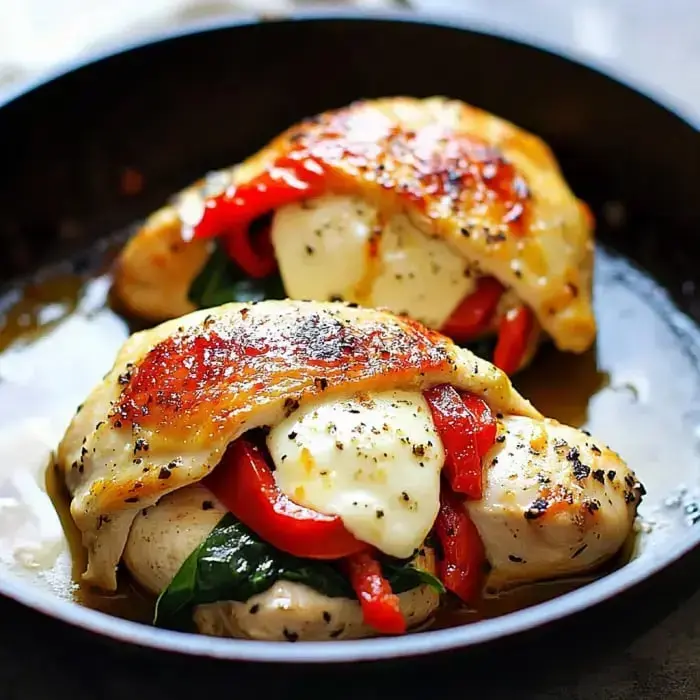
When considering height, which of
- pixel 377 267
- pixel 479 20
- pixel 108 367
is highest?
pixel 479 20

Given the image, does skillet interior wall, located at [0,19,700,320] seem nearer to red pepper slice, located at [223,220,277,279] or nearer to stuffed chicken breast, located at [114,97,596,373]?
stuffed chicken breast, located at [114,97,596,373]

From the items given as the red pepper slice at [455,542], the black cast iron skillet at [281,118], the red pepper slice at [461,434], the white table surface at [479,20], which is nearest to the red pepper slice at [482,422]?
the red pepper slice at [461,434]

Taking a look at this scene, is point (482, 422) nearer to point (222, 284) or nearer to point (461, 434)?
point (461, 434)

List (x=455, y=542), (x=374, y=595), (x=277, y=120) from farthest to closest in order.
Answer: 1. (x=277, y=120)
2. (x=455, y=542)
3. (x=374, y=595)

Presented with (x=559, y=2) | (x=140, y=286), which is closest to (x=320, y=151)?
(x=140, y=286)

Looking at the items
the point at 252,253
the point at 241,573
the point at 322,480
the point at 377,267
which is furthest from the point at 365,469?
the point at 252,253

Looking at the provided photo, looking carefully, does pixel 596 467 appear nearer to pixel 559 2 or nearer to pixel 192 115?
pixel 192 115

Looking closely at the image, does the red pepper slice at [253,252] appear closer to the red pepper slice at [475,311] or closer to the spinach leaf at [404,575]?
the red pepper slice at [475,311]
